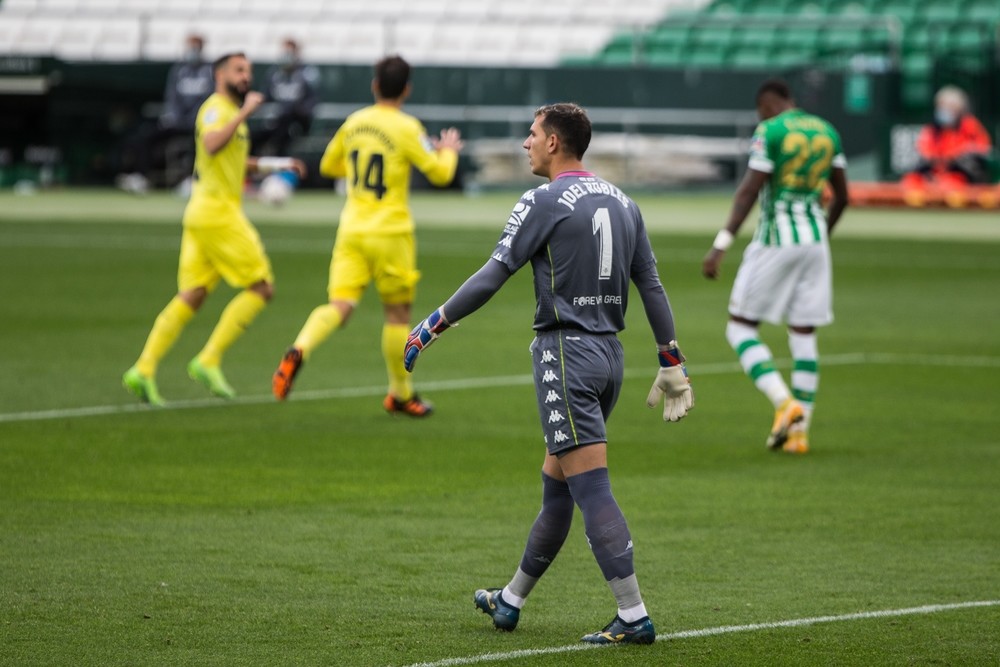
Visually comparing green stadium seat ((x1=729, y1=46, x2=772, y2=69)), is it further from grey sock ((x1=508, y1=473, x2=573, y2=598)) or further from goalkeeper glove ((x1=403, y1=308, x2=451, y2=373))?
goalkeeper glove ((x1=403, y1=308, x2=451, y2=373))

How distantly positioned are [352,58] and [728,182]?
A: 31.6ft

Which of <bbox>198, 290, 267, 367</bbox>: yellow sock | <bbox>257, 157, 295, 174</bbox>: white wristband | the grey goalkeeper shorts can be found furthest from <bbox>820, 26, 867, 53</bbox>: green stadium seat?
the grey goalkeeper shorts

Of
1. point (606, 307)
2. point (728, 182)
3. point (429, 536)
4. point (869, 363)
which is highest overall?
point (606, 307)

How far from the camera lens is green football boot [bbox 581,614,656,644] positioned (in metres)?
5.84

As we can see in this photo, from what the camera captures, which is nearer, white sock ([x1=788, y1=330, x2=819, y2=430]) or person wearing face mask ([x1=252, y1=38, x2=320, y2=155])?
white sock ([x1=788, y1=330, x2=819, y2=430])

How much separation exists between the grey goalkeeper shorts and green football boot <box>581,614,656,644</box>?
0.63 metres

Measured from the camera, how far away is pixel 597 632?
6.09 meters

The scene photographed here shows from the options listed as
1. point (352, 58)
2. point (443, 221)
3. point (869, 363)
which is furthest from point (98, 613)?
point (352, 58)

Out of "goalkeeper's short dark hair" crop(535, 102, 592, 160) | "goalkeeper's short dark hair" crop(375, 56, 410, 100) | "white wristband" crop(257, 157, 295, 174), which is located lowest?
"white wristband" crop(257, 157, 295, 174)

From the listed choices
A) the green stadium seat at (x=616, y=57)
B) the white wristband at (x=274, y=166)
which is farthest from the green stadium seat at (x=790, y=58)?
the white wristband at (x=274, y=166)

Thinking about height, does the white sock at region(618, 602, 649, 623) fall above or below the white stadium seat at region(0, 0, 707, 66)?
above

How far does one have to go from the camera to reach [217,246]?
1184cm

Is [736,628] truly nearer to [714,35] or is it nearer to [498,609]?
[498,609]

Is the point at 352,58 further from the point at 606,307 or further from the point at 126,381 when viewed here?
the point at 606,307
